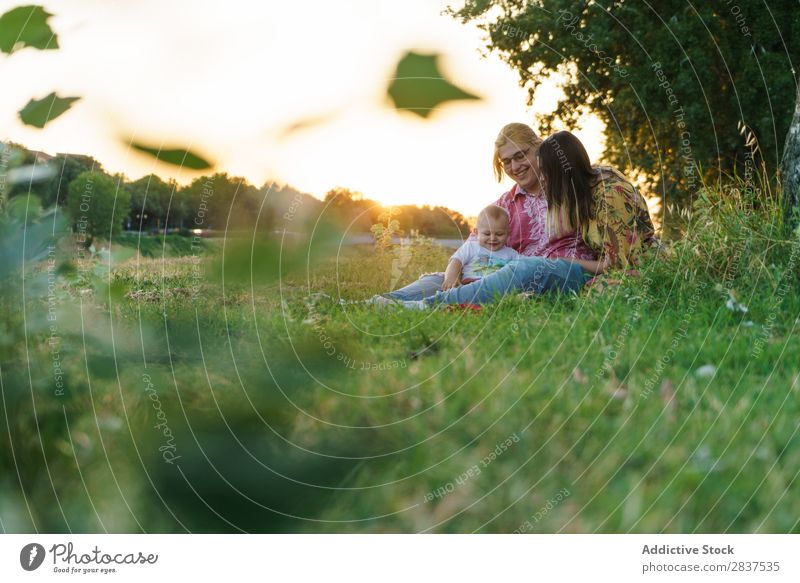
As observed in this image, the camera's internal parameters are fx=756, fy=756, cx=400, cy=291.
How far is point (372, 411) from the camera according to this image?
4.53 feet

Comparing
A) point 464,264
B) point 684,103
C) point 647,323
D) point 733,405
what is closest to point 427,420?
point 733,405

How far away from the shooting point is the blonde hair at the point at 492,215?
418 cm

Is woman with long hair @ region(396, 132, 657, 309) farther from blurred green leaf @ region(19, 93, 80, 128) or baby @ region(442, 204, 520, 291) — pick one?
blurred green leaf @ region(19, 93, 80, 128)

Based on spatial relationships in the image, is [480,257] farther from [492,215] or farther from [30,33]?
[30,33]

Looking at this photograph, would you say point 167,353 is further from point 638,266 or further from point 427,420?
point 638,266

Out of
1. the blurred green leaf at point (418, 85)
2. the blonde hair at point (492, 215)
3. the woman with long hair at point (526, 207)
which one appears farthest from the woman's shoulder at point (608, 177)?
the blurred green leaf at point (418, 85)

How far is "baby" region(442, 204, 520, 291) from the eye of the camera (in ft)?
13.3

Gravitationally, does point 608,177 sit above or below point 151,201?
above

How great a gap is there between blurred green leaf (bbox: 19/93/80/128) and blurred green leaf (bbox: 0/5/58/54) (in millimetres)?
76

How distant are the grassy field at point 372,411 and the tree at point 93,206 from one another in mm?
42

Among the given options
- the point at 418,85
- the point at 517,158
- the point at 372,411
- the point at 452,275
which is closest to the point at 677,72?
the point at 517,158

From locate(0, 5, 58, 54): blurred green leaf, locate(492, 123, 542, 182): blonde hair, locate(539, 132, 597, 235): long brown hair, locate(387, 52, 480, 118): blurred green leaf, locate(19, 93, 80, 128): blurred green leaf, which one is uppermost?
locate(492, 123, 542, 182): blonde hair

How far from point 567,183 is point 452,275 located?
0.81 m

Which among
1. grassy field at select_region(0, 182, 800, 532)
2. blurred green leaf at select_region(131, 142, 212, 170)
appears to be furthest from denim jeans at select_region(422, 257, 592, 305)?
blurred green leaf at select_region(131, 142, 212, 170)
